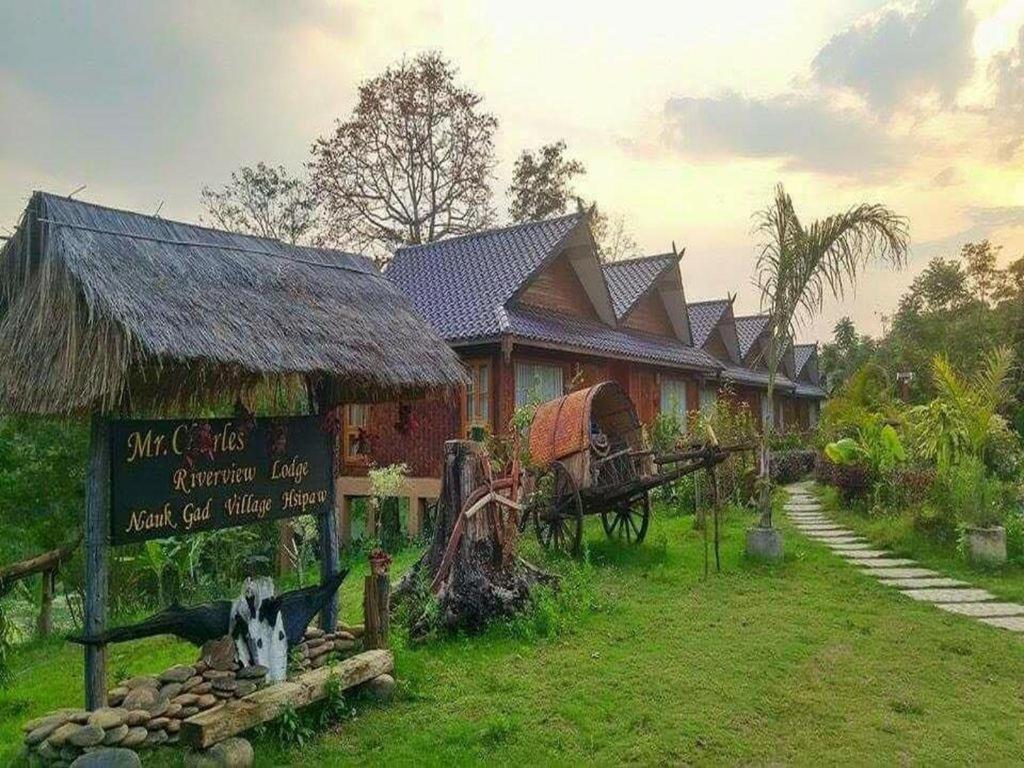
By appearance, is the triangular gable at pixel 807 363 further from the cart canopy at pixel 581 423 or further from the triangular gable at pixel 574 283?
the cart canopy at pixel 581 423

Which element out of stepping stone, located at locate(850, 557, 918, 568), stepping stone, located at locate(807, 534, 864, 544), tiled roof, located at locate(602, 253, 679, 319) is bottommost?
stepping stone, located at locate(850, 557, 918, 568)

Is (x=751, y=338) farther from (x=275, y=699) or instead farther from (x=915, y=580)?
(x=275, y=699)

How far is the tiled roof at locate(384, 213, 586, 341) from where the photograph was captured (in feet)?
45.0

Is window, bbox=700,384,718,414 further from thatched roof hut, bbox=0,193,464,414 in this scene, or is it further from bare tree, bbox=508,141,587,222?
thatched roof hut, bbox=0,193,464,414

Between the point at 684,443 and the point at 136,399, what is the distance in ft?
33.3

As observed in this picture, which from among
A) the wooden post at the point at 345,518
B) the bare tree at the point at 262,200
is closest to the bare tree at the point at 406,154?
the bare tree at the point at 262,200

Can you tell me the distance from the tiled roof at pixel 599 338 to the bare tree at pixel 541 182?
9922 mm

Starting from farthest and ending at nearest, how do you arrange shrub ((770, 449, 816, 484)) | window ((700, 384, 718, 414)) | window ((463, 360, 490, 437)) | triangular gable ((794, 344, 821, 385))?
triangular gable ((794, 344, 821, 385)), window ((700, 384, 718, 414)), shrub ((770, 449, 816, 484)), window ((463, 360, 490, 437))

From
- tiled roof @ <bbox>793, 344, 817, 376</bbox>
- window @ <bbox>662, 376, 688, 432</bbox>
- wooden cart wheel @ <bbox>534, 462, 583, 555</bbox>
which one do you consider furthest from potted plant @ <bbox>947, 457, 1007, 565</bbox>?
tiled roof @ <bbox>793, 344, 817, 376</bbox>

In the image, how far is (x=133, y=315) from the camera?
12.9ft

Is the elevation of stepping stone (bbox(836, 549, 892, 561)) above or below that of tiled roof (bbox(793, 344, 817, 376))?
below

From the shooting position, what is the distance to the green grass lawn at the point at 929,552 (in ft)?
27.6

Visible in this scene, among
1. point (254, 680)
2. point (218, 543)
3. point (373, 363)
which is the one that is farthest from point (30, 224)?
point (218, 543)

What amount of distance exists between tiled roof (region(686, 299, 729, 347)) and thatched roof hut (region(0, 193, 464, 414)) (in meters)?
19.8
